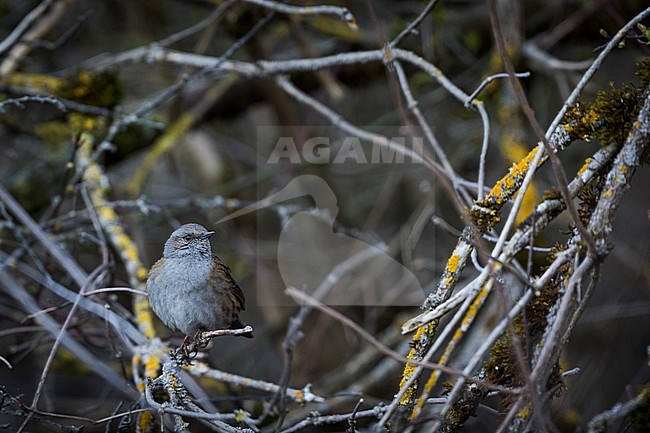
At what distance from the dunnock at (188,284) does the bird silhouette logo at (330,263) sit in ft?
8.69

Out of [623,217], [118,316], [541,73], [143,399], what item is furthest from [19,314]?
[623,217]

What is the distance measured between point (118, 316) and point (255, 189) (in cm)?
337

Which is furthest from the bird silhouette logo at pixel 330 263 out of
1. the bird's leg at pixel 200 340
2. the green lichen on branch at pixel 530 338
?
the bird's leg at pixel 200 340

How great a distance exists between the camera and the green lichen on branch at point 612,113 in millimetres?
2170

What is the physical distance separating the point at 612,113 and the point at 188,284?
1.61 m

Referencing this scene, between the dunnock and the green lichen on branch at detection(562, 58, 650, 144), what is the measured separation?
1.39 meters

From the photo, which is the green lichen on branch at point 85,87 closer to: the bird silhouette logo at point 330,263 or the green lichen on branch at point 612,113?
the bird silhouette logo at point 330,263

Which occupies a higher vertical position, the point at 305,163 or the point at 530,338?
the point at 305,163

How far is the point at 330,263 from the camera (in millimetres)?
5797

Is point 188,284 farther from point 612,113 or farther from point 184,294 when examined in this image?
point 612,113

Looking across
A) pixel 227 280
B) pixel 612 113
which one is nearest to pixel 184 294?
pixel 227 280

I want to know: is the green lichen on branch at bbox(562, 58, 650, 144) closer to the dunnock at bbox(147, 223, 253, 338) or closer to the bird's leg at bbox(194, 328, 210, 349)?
the dunnock at bbox(147, 223, 253, 338)

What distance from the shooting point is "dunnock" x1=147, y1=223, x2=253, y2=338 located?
2354 millimetres

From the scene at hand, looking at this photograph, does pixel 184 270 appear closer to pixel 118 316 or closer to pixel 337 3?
pixel 118 316
